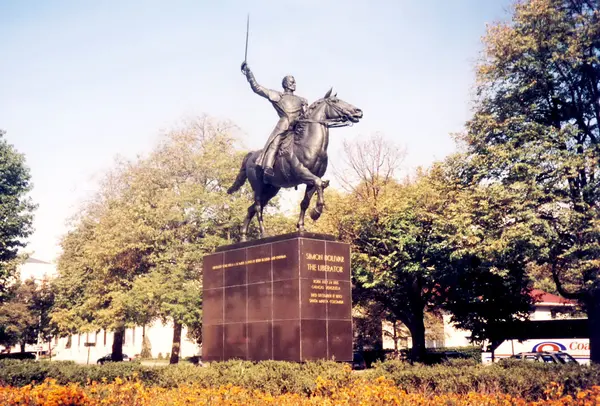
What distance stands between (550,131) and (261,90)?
17996 mm

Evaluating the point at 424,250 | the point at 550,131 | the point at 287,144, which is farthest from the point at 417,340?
the point at 287,144

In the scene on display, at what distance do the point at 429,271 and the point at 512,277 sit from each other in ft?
14.6

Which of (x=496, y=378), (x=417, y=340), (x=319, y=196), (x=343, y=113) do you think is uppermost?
(x=343, y=113)

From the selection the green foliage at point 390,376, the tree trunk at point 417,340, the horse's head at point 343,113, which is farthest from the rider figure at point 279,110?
the tree trunk at point 417,340

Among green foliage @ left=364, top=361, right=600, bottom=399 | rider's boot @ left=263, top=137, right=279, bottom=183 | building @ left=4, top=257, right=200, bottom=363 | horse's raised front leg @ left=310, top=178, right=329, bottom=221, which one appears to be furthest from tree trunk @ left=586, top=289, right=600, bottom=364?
building @ left=4, top=257, right=200, bottom=363

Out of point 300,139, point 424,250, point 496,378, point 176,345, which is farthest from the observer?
point 176,345

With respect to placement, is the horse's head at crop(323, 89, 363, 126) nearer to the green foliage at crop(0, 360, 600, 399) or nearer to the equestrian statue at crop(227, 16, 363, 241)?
the equestrian statue at crop(227, 16, 363, 241)

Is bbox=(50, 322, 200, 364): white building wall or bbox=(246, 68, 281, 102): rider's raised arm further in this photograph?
bbox=(50, 322, 200, 364): white building wall

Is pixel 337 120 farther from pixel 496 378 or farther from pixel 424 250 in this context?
pixel 424 250

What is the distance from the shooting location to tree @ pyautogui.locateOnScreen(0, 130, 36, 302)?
41.2 metres

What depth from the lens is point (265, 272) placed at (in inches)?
643

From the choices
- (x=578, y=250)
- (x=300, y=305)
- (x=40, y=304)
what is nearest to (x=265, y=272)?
→ (x=300, y=305)

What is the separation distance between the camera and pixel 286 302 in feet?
50.9

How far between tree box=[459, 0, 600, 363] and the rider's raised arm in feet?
50.4
